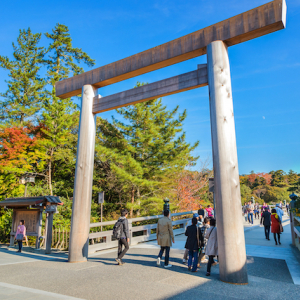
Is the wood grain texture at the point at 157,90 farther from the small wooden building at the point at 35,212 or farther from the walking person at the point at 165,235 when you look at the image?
the small wooden building at the point at 35,212

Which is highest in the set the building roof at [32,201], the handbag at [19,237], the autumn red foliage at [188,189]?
the autumn red foliage at [188,189]

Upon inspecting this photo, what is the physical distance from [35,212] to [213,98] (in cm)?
932

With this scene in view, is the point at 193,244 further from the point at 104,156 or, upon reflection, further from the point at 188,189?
the point at 188,189

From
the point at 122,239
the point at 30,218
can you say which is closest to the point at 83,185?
the point at 122,239

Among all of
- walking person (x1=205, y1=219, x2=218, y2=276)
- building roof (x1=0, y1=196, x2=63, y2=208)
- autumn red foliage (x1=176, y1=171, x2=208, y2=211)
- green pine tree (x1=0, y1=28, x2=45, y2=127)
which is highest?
green pine tree (x1=0, y1=28, x2=45, y2=127)

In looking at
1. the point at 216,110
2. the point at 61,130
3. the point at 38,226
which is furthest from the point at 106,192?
the point at 216,110

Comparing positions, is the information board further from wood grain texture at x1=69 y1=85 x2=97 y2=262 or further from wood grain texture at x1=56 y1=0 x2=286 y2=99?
wood grain texture at x1=56 y1=0 x2=286 y2=99

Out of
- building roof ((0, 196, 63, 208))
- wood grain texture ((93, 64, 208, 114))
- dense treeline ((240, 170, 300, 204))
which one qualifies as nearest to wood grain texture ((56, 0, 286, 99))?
wood grain texture ((93, 64, 208, 114))

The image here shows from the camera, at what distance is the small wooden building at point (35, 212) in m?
9.68

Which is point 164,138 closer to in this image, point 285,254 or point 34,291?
point 285,254

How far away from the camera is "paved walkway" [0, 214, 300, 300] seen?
14.2 ft

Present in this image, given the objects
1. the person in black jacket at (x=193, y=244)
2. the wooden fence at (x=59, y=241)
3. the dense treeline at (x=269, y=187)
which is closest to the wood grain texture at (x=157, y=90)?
the person in black jacket at (x=193, y=244)

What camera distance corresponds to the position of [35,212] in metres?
10.8

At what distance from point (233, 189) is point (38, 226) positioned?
29.1 feet
